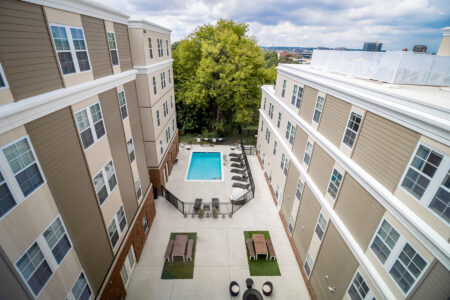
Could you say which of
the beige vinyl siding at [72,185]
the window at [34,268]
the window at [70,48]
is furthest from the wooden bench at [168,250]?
the window at [70,48]

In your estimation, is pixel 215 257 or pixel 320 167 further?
pixel 215 257

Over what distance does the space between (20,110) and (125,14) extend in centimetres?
912

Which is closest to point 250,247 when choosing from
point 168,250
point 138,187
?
point 168,250

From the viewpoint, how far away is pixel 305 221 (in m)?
13.1

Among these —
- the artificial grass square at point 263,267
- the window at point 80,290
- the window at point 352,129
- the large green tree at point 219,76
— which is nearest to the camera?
the window at point 80,290

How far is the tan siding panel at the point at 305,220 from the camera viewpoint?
12089mm

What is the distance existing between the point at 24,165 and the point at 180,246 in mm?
10425

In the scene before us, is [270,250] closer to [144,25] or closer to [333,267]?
[333,267]

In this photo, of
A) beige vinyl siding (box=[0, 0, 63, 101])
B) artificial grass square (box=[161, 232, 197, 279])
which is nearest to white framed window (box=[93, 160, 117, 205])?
beige vinyl siding (box=[0, 0, 63, 101])

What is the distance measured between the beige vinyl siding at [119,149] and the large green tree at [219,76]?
60.6 ft

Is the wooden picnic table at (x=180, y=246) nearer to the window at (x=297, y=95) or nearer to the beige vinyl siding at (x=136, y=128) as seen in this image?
the beige vinyl siding at (x=136, y=128)

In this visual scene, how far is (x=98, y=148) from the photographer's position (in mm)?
9211

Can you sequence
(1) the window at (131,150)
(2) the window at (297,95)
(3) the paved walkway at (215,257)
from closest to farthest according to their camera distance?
(3) the paved walkway at (215,257) < (1) the window at (131,150) < (2) the window at (297,95)

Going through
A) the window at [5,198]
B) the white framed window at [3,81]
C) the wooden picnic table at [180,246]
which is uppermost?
the white framed window at [3,81]
